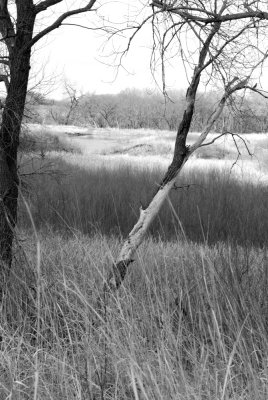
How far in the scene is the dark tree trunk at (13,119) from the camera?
4.17 meters

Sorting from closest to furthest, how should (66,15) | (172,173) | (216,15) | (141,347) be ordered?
(141,347), (216,15), (172,173), (66,15)

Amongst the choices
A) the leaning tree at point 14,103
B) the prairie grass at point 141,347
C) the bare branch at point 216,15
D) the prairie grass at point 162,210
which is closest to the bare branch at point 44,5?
the leaning tree at point 14,103

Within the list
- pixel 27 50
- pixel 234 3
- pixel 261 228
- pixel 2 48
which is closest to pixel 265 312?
pixel 234 3

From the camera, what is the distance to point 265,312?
3.58 meters

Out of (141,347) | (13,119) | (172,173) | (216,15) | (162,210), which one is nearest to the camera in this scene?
(141,347)

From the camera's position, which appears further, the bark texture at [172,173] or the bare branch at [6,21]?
the bare branch at [6,21]

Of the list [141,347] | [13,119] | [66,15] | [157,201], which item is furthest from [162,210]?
[141,347]

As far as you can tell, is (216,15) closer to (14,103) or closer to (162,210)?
(14,103)

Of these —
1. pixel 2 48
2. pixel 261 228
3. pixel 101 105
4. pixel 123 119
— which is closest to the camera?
pixel 2 48

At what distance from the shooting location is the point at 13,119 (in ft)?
13.6

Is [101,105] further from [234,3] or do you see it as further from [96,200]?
[234,3]

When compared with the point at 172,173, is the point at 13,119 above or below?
above

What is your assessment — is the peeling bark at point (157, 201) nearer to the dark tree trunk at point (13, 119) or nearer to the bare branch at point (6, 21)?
the dark tree trunk at point (13, 119)

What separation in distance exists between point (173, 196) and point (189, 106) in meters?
5.55
